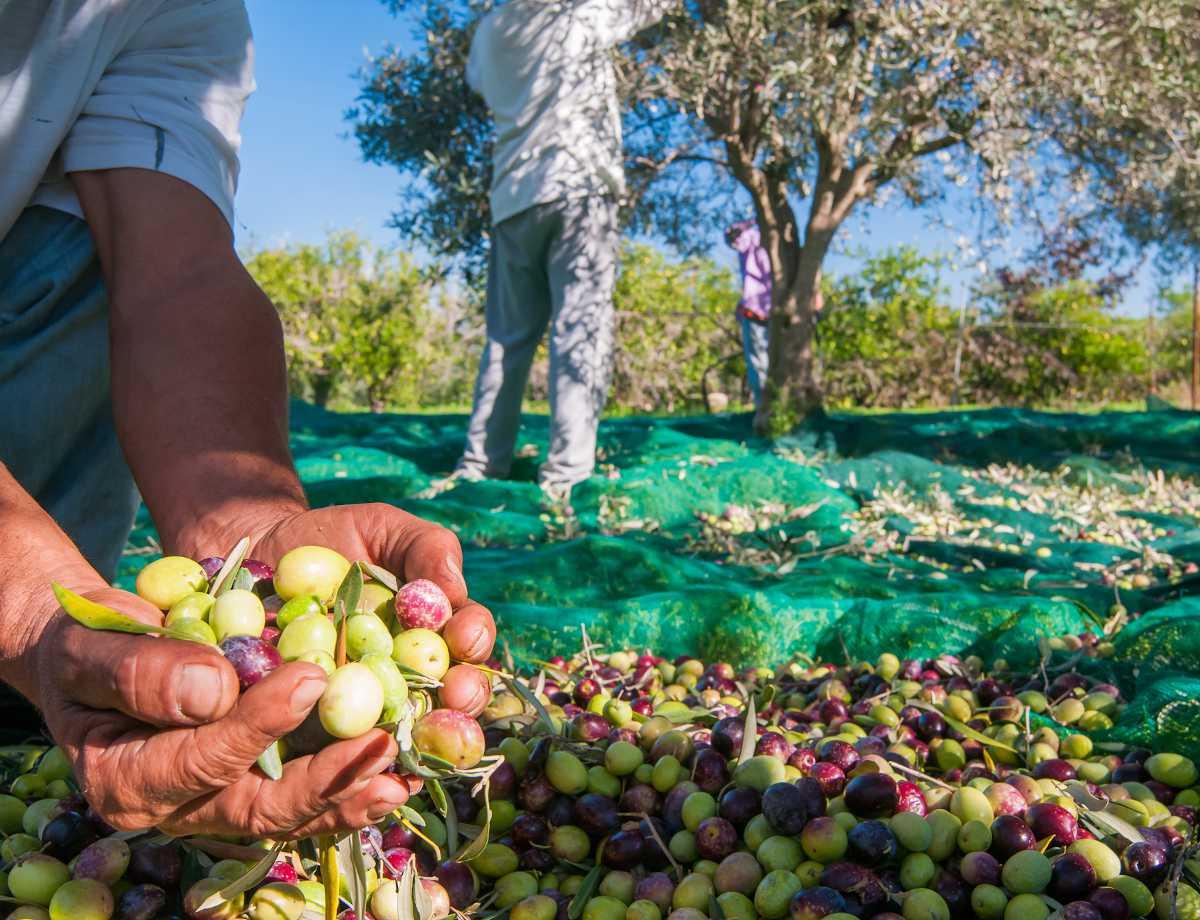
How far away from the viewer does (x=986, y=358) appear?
17.2 metres

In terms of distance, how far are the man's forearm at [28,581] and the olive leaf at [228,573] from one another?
13cm

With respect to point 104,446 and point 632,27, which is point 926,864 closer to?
point 104,446

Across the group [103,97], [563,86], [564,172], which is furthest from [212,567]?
[563,86]

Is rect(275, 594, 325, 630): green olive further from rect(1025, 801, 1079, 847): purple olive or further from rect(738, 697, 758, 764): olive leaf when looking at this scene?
rect(1025, 801, 1079, 847): purple olive

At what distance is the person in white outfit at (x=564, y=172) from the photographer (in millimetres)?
6109

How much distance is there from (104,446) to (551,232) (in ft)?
13.8

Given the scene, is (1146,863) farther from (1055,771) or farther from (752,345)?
(752,345)

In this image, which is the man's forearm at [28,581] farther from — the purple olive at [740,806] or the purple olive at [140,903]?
the purple olive at [740,806]

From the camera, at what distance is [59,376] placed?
2.27 m

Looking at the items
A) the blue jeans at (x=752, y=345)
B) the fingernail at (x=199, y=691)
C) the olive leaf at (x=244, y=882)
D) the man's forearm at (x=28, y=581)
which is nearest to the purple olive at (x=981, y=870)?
the olive leaf at (x=244, y=882)

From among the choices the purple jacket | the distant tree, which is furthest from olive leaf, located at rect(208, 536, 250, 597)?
the purple jacket

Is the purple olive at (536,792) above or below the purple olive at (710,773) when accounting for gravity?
below

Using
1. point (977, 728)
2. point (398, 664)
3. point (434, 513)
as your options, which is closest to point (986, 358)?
point (434, 513)

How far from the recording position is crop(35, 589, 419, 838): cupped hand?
39.7 inches
